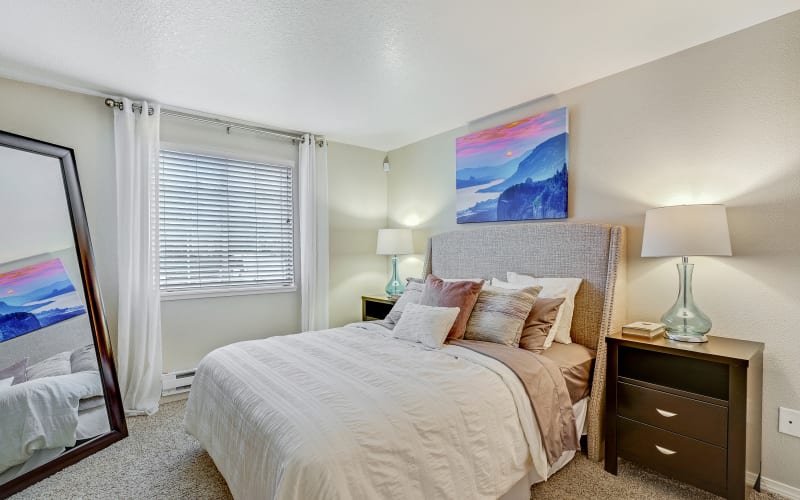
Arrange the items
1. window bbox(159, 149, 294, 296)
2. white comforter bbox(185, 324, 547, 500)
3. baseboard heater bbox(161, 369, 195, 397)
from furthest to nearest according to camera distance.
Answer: window bbox(159, 149, 294, 296), baseboard heater bbox(161, 369, 195, 397), white comforter bbox(185, 324, 547, 500)

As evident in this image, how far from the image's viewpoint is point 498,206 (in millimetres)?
3250

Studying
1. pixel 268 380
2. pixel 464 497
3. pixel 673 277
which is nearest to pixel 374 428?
pixel 464 497

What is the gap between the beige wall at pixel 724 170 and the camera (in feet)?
6.34

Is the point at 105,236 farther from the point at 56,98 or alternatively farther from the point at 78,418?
the point at 78,418

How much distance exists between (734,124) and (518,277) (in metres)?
1.52

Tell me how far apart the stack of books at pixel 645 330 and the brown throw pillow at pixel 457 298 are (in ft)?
2.94

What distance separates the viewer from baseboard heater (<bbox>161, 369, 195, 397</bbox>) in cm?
307

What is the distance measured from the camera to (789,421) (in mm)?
1923

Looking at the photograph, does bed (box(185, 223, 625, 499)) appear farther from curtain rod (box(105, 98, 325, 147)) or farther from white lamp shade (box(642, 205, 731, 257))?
curtain rod (box(105, 98, 325, 147))

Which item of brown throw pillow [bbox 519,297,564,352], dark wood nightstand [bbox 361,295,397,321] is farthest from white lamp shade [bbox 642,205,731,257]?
dark wood nightstand [bbox 361,295,397,321]

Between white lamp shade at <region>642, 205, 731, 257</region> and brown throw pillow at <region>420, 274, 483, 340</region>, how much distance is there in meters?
1.05

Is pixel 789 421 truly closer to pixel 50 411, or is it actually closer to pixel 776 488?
pixel 776 488

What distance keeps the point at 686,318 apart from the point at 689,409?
1.55 ft

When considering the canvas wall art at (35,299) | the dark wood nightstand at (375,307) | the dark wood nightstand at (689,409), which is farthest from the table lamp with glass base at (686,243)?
the canvas wall art at (35,299)
